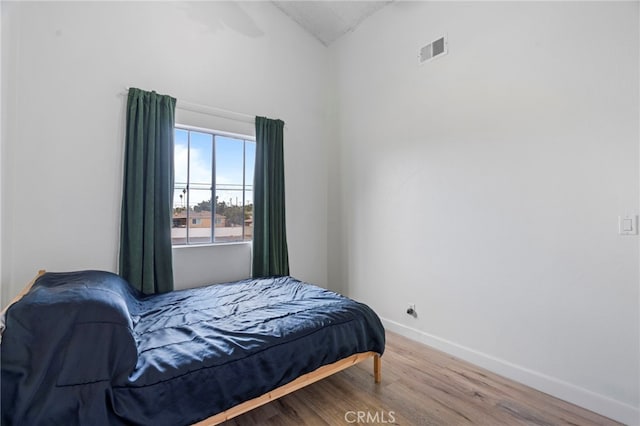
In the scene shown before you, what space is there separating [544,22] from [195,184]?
3.08 meters

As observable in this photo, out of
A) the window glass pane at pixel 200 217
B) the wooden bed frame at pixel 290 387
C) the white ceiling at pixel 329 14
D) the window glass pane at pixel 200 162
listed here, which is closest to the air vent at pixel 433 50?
the white ceiling at pixel 329 14

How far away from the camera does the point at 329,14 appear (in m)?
3.35

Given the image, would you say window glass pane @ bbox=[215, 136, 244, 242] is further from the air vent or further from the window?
the air vent

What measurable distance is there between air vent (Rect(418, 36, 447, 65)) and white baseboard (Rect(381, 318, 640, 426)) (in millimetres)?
2520

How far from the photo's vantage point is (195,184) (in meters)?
2.92

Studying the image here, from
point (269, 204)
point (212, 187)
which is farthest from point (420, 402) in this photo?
point (212, 187)

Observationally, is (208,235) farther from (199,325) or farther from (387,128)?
(387,128)

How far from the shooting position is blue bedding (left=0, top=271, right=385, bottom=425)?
1.10 metres

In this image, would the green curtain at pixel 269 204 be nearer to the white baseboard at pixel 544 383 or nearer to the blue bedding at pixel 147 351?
the blue bedding at pixel 147 351

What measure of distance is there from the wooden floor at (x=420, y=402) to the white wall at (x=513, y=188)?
0.16m

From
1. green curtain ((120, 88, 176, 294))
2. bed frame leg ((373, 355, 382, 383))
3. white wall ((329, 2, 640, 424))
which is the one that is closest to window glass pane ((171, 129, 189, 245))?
green curtain ((120, 88, 176, 294))

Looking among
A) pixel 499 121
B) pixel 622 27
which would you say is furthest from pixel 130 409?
pixel 622 27

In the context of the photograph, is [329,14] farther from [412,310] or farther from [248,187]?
[412,310]

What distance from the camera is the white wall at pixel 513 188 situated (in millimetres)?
1717
